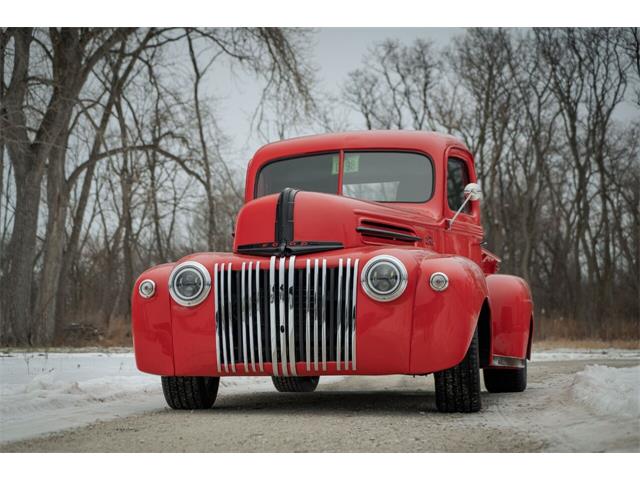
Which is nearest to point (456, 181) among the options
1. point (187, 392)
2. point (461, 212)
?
point (461, 212)

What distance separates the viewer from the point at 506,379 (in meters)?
7.25

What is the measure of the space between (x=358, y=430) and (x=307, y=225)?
1312 millimetres

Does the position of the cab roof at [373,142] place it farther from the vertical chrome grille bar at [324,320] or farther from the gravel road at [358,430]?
the gravel road at [358,430]

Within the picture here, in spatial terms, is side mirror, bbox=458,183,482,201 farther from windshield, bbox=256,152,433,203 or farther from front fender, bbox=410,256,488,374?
front fender, bbox=410,256,488,374

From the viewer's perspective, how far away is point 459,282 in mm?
4996

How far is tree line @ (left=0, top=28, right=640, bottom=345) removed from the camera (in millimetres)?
10164

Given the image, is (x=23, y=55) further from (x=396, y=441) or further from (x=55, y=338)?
(x=396, y=441)

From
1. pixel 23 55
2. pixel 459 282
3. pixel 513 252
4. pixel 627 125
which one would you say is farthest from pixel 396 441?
pixel 513 252

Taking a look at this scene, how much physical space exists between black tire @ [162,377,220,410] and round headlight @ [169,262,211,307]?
0.71 m

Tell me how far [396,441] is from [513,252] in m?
14.5

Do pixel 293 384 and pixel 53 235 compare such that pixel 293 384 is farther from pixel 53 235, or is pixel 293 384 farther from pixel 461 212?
pixel 53 235

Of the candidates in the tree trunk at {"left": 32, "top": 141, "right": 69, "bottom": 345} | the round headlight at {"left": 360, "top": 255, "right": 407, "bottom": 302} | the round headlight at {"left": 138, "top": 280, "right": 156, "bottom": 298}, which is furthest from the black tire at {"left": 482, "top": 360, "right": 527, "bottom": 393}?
the tree trunk at {"left": 32, "top": 141, "right": 69, "bottom": 345}

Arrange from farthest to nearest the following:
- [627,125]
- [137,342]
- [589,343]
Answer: [589,343] < [627,125] < [137,342]

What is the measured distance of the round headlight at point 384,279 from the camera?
4.95m
